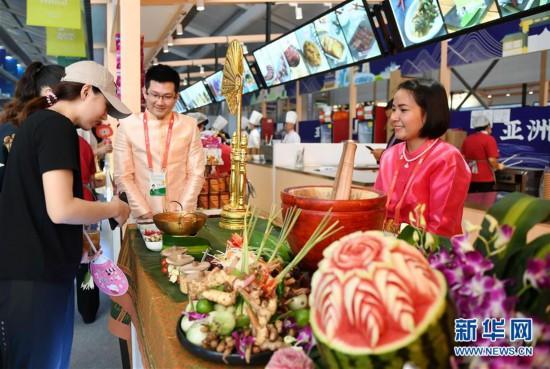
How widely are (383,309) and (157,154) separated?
96.0 inches

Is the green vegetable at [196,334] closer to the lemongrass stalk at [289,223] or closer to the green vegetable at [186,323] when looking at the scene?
the green vegetable at [186,323]

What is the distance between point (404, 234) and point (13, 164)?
4.46ft

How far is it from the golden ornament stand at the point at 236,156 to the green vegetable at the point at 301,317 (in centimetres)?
126

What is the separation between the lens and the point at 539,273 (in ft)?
1.90

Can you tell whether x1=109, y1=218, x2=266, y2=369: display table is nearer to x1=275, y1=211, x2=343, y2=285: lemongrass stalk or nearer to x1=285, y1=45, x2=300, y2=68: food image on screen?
x1=275, y1=211, x2=343, y2=285: lemongrass stalk

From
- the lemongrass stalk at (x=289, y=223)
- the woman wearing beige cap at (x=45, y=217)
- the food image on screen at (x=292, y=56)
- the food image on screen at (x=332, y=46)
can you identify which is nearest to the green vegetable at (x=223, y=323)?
the lemongrass stalk at (x=289, y=223)

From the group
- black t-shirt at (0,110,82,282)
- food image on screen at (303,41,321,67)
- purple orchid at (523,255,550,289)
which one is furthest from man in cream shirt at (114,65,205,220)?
food image on screen at (303,41,321,67)

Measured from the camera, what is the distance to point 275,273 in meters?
1.07

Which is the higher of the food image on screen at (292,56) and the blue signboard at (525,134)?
the food image on screen at (292,56)

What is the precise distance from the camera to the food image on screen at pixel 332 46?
515 centimetres

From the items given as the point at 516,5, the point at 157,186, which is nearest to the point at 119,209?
the point at 157,186

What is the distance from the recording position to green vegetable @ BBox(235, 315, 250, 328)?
86 centimetres

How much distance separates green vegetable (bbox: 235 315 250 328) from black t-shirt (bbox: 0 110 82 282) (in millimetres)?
952

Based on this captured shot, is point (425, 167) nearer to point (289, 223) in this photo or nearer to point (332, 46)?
point (289, 223)
